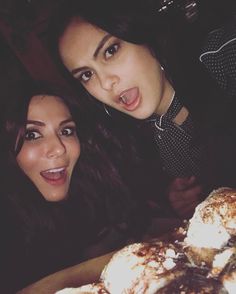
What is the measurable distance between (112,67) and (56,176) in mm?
796

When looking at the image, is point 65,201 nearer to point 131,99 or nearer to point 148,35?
point 131,99

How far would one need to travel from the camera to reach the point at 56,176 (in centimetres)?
231

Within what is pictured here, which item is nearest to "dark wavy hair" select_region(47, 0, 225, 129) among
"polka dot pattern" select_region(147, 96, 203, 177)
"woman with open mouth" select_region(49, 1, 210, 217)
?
"woman with open mouth" select_region(49, 1, 210, 217)

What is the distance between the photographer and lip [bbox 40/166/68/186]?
7.52ft

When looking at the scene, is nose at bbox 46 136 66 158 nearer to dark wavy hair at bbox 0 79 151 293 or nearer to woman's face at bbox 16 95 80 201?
woman's face at bbox 16 95 80 201

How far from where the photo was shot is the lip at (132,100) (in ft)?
6.64

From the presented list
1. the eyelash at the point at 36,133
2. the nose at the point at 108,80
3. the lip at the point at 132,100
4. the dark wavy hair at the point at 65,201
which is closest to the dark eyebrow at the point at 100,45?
the nose at the point at 108,80

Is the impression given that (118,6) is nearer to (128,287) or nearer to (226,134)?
(226,134)

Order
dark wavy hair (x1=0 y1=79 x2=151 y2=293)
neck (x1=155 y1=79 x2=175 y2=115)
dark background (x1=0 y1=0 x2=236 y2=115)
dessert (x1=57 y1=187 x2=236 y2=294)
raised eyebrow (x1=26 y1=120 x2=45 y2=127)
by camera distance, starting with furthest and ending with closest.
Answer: dark background (x1=0 y1=0 x2=236 y2=115), neck (x1=155 y1=79 x2=175 y2=115), dark wavy hair (x1=0 y1=79 x2=151 y2=293), raised eyebrow (x1=26 y1=120 x2=45 y2=127), dessert (x1=57 y1=187 x2=236 y2=294)

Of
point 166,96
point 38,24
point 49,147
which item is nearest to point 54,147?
point 49,147

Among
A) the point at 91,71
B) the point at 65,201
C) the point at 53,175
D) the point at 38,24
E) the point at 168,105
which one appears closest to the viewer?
the point at 91,71

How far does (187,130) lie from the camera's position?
2475 millimetres

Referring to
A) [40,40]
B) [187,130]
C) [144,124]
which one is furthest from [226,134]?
[40,40]

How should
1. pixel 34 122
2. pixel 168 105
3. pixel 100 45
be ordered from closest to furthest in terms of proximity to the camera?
pixel 100 45
pixel 34 122
pixel 168 105
